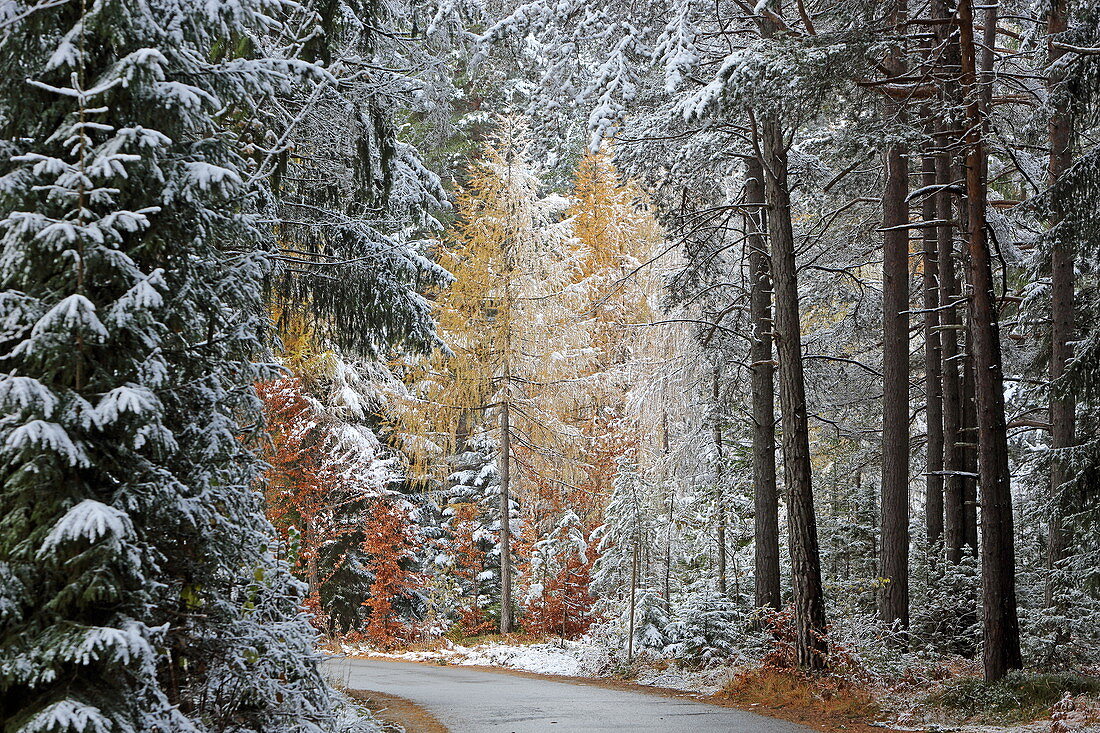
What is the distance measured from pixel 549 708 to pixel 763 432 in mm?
5783

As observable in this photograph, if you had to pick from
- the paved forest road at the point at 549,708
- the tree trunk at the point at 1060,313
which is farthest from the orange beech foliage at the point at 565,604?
the tree trunk at the point at 1060,313

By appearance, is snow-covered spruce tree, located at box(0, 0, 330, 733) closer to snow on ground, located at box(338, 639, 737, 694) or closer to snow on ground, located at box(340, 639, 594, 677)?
snow on ground, located at box(338, 639, 737, 694)

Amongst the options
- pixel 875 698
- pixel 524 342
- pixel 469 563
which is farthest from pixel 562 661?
pixel 875 698

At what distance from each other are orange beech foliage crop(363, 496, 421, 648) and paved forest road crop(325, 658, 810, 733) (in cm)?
849

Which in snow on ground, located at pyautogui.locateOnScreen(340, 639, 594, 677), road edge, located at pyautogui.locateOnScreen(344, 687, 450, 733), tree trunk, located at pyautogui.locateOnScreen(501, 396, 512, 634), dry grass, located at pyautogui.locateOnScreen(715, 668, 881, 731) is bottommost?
snow on ground, located at pyautogui.locateOnScreen(340, 639, 594, 677)

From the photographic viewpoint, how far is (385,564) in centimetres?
2372

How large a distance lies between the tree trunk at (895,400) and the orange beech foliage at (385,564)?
13.7 meters

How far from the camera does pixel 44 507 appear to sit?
4227 millimetres

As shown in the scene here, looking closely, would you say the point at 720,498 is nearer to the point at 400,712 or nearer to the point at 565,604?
the point at 565,604

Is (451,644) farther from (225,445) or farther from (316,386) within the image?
(225,445)

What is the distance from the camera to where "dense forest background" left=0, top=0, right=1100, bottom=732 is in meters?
4.43

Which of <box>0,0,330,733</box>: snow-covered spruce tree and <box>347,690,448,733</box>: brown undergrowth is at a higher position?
<box>0,0,330,733</box>: snow-covered spruce tree

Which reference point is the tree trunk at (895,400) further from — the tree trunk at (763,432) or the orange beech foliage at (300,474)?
the orange beech foliage at (300,474)

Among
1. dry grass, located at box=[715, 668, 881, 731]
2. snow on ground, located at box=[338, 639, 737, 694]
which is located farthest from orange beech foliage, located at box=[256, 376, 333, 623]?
dry grass, located at box=[715, 668, 881, 731]
